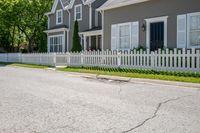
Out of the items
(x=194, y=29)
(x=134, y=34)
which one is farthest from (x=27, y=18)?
(x=194, y=29)

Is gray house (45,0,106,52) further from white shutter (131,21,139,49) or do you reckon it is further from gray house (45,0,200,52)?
white shutter (131,21,139,49)

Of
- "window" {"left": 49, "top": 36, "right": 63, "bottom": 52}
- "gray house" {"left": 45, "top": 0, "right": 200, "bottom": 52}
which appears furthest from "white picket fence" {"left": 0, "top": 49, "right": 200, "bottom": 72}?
"window" {"left": 49, "top": 36, "right": 63, "bottom": 52}

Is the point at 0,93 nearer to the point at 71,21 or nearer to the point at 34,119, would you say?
the point at 34,119

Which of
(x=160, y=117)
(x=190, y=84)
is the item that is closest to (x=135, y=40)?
(x=190, y=84)

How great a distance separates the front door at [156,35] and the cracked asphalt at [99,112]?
958 cm

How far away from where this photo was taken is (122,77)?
13773mm

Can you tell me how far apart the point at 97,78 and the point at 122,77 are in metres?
1.42

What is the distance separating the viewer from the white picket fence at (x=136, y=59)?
13840 mm

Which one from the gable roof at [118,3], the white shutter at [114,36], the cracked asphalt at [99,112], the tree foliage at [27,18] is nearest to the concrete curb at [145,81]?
the cracked asphalt at [99,112]

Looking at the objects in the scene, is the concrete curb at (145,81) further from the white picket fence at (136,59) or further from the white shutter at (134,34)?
the white shutter at (134,34)

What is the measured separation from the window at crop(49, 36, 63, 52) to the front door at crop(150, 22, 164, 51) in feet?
48.5

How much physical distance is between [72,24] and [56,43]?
3.49 meters

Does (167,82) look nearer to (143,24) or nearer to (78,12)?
(143,24)

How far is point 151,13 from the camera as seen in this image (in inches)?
748
